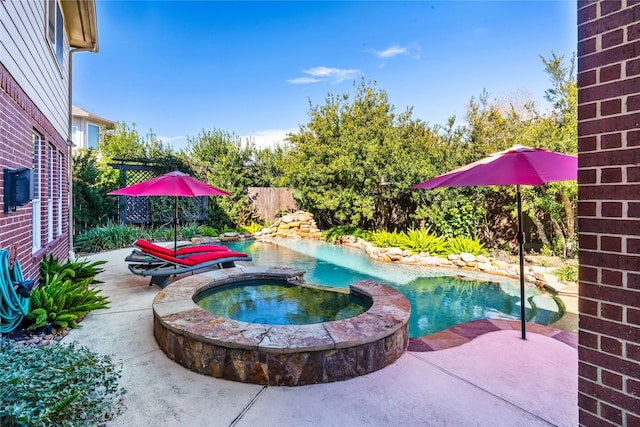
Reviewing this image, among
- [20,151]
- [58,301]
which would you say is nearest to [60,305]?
[58,301]

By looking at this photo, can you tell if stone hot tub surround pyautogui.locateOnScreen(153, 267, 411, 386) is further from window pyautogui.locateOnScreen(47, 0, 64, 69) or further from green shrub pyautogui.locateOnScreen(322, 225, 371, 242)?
green shrub pyautogui.locateOnScreen(322, 225, 371, 242)

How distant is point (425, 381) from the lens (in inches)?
111

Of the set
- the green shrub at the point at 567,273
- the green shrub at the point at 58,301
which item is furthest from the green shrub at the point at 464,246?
the green shrub at the point at 58,301

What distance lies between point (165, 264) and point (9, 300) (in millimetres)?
2986

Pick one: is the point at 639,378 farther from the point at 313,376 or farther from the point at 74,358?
the point at 74,358

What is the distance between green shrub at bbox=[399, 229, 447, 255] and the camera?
9.62 metres

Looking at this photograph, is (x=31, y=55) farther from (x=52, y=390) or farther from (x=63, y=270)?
(x=52, y=390)

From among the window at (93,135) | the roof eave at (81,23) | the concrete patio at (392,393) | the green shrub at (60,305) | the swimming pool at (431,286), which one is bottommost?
the swimming pool at (431,286)

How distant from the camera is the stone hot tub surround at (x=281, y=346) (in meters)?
2.78

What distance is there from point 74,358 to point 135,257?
431 centimetres

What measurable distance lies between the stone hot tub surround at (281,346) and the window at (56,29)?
5.70 meters

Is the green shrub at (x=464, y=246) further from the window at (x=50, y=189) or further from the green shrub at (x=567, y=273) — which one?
the window at (x=50, y=189)

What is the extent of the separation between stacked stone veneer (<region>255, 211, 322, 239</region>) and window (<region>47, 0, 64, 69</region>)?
896 cm

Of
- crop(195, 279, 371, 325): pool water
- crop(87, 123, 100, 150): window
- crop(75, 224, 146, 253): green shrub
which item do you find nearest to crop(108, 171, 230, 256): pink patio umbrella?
crop(195, 279, 371, 325): pool water
